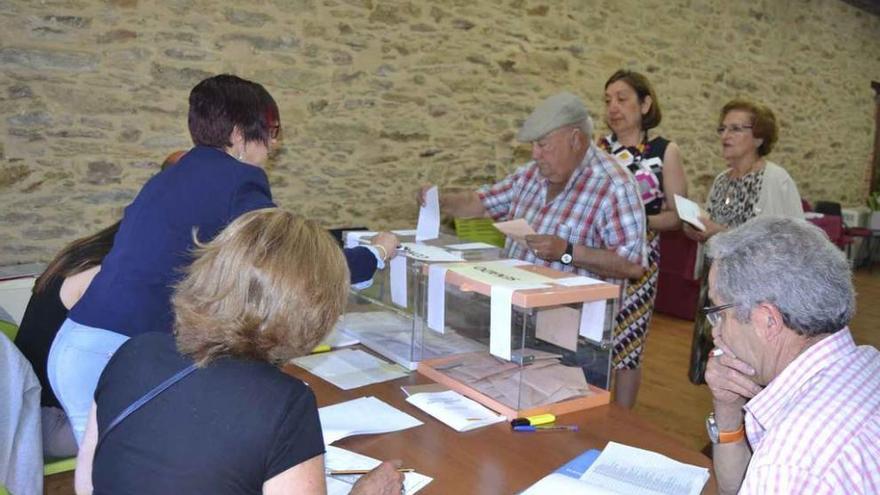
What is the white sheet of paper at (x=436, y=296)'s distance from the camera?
2041mm

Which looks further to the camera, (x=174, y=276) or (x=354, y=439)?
(x=174, y=276)

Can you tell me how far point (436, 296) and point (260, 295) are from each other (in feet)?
2.93

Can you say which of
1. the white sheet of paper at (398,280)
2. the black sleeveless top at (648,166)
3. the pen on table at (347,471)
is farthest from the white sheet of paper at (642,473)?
the black sleeveless top at (648,166)

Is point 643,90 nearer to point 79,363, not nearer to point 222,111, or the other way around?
point 222,111

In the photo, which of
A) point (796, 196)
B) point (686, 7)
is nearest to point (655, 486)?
point (796, 196)

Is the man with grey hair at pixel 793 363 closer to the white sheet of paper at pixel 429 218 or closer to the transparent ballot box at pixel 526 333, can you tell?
the transparent ballot box at pixel 526 333

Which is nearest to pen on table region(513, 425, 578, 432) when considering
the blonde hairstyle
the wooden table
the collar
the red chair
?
the wooden table

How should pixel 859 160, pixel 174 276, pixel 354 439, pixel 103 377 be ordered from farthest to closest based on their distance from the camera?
pixel 859 160, pixel 174 276, pixel 354 439, pixel 103 377

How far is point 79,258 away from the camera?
2223 mm

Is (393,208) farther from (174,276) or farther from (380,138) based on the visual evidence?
(174,276)

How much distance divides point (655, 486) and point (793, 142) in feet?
30.2

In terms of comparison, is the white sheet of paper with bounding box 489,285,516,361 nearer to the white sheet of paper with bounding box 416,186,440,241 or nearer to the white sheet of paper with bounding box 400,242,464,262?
the white sheet of paper with bounding box 400,242,464,262

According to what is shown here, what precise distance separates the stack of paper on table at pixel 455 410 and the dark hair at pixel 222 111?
3.01 ft

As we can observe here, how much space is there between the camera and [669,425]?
3.86 meters
